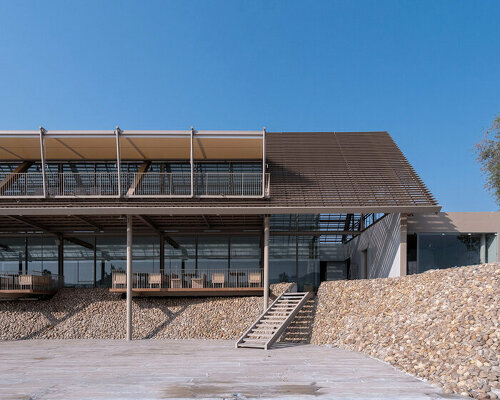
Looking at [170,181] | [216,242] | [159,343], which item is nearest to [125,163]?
[170,181]

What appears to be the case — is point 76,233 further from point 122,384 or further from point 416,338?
point 416,338

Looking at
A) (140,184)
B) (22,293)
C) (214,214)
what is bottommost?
(22,293)

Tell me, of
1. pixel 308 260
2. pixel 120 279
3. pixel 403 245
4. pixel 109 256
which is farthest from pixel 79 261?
pixel 403 245

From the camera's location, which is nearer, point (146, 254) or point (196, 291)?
point (196, 291)

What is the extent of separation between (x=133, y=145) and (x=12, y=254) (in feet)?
25.7

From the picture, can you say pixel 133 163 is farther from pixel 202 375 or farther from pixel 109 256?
pixel 202 375

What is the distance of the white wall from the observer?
15863 mm

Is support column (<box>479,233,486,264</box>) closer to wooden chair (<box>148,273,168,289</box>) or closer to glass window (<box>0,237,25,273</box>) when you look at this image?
wooden chair (<box>148,273,168,289</box>)

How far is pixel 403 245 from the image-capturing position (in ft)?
50.5

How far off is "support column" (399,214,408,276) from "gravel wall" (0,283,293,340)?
414 centimetres

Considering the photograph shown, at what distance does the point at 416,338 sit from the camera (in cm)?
950

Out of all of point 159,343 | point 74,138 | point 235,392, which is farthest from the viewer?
point 74,138

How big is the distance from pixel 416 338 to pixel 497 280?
2121 mm

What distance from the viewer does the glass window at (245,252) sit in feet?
65.6
